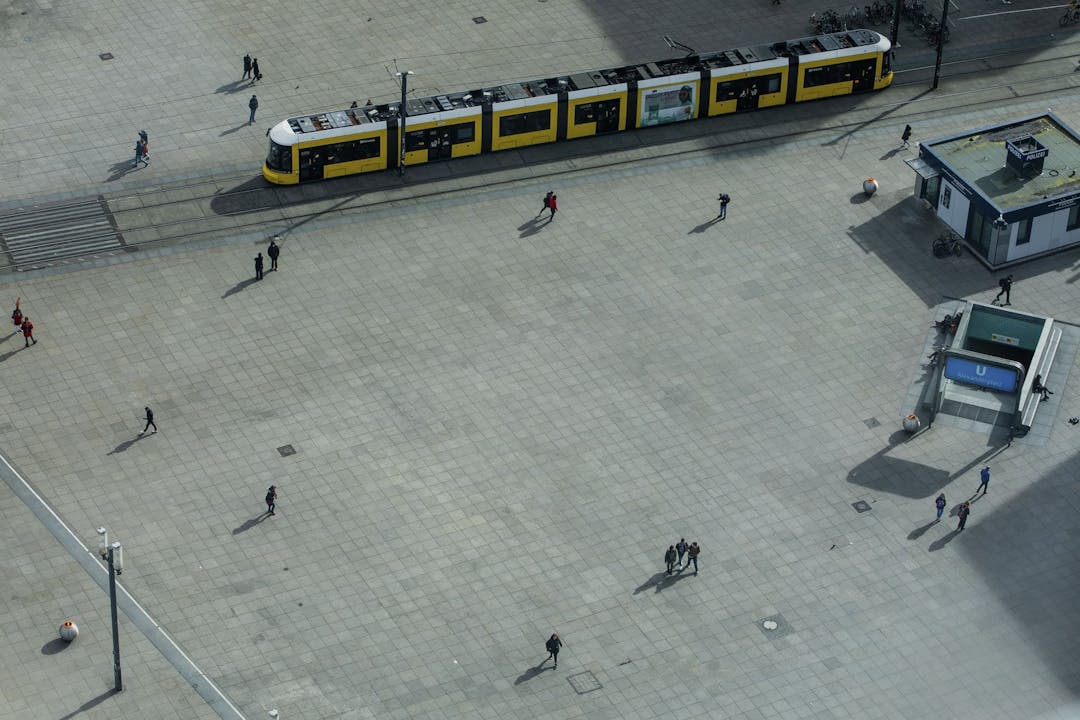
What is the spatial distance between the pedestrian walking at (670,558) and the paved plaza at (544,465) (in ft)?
1.49

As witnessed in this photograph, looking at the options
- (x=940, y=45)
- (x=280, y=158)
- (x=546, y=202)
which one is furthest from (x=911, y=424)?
(x=280, y=158)

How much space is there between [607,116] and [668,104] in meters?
3.62

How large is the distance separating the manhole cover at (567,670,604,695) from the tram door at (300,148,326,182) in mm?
37196

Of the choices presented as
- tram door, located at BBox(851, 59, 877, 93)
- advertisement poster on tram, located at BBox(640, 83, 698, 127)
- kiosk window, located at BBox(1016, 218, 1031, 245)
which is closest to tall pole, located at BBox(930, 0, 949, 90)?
tram door, located at BBox(851, 59, 877, 93)

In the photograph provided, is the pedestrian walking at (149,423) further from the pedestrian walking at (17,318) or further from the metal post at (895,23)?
the metal post at (895,23)

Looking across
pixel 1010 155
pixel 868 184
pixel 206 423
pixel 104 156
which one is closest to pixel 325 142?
pixel 104 156

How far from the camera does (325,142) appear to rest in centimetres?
10900

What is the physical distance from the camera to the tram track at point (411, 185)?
10719 cm

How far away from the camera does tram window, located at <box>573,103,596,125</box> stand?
113 meters

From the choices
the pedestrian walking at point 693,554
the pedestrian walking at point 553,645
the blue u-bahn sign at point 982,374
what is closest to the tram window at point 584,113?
the blue u-bahn sign at point 982,374

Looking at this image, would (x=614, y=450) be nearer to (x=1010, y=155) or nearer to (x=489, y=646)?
(x=489, y=646)

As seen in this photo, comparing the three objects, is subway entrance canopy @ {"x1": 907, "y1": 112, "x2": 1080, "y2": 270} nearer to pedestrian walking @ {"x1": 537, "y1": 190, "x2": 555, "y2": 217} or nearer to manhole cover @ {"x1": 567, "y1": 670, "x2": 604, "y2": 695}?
pedestrian walking @ {"x1": 537, "y1": 190, "x2": 555, "y2": 217}

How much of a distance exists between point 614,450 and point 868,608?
14.3 metres

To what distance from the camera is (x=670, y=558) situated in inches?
3465
